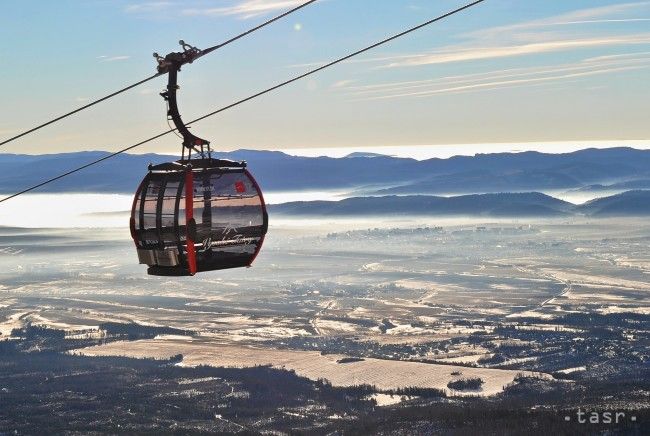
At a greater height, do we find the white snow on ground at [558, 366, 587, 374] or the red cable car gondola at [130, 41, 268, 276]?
the red cable car gondola at [130, 41, 268, 276]

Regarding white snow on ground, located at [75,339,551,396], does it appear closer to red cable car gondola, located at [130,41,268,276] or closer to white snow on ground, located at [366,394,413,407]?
white snow on ground, located at [366,394,413,407]

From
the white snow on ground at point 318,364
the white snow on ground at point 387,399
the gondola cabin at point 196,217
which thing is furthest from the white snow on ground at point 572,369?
the gondola cabin at point 196,217

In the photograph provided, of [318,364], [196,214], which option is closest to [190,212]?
[196,214]

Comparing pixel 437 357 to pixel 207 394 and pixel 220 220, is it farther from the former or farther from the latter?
pixel 220 220

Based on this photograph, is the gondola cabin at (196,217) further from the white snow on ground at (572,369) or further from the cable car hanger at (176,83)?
the white snow on ground at (572,369)

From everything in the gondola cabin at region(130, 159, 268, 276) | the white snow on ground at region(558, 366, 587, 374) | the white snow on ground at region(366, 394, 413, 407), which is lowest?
the white snow on ground at region(558, 366, 587, 374)

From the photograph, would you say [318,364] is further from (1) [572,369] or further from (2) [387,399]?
(1) [572,369]

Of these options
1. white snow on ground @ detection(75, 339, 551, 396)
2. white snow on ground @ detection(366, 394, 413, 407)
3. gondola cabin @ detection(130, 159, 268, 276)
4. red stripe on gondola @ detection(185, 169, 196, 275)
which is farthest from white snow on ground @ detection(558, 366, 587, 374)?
red stripe on gondola @ detection(185, 169, 196, 275)
